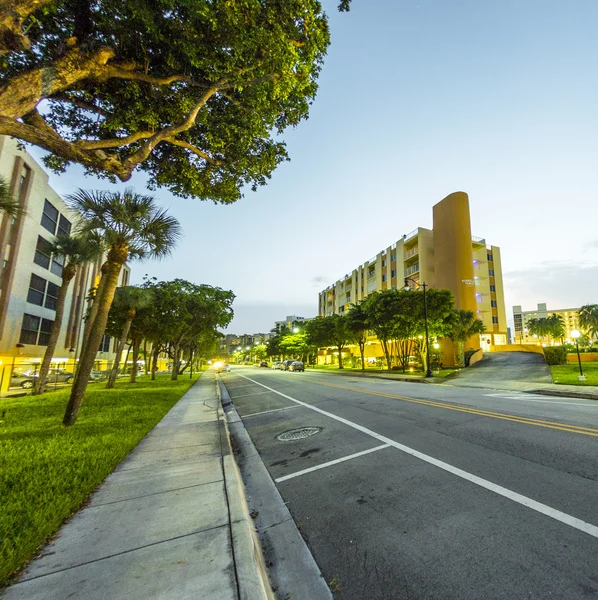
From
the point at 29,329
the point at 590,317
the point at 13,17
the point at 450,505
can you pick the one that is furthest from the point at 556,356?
the point at 590,317

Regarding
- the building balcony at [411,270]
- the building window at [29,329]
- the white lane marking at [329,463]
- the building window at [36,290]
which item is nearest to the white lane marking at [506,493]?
the white lane marking at [329,463]

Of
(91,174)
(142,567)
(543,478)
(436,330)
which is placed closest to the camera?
(142,567)

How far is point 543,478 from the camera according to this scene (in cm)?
416

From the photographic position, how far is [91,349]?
9031 millimetres

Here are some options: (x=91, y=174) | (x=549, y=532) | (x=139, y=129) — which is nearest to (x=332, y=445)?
(x=549, y=532)

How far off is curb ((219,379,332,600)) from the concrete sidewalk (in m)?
0.17

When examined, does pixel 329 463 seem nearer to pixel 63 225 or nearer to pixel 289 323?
pixel 63 225

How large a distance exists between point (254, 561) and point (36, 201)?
40.1 m

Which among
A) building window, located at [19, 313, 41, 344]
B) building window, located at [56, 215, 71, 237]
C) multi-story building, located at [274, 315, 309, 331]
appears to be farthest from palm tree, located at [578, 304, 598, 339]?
building window, located at [19, 313, 41, 344]

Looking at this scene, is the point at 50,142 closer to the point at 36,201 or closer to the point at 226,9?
the point at 226,9

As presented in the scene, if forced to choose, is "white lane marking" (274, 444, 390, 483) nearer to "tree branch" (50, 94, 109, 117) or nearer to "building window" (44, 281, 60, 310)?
"tree branch" (50, 94, 109, 117)

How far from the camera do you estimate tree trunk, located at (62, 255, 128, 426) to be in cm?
840

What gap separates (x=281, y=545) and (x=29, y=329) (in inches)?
1548

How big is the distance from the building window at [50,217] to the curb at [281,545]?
131 feet
